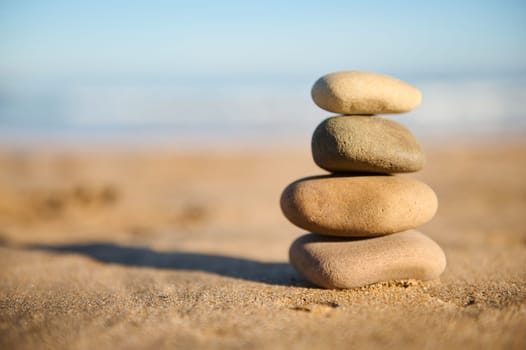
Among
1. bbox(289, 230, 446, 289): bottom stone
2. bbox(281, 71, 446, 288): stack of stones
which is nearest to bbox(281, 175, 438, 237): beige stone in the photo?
bbox(281, 71, 446, 288): stack of stones

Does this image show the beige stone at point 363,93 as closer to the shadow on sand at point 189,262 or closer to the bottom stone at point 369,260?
the bottom stone at point 369,260

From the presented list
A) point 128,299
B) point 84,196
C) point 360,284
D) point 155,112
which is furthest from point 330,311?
point 155,112

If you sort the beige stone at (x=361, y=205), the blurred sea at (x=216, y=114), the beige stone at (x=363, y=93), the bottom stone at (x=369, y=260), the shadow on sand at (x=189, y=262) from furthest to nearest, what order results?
the blurred sea at (x=216, y=114)
the shadow on sand at (x=189, y=262)
the beige stone at (x=363, y=93)
the beige stone at (x=361, y=205)
the bottom stone at (x=369, y=260)

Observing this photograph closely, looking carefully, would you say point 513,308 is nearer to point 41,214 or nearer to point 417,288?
point 417,288

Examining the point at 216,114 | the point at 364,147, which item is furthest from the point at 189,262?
the point at 216,114

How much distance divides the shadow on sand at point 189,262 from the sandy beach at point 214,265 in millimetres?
25

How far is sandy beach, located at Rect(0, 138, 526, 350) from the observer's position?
278 centimetres

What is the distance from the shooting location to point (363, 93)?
4.14 metres

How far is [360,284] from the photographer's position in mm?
3842

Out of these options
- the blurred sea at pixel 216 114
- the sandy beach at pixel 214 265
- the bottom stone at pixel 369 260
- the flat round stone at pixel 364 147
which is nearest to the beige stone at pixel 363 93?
the flat round stone at pixel 364 147

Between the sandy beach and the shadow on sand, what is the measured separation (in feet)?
0.08

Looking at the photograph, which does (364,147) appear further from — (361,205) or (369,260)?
(369,260)

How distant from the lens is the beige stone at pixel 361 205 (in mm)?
4008

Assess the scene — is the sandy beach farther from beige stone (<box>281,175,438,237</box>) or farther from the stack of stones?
beige stone (<box>281,175,438,237</box>)
